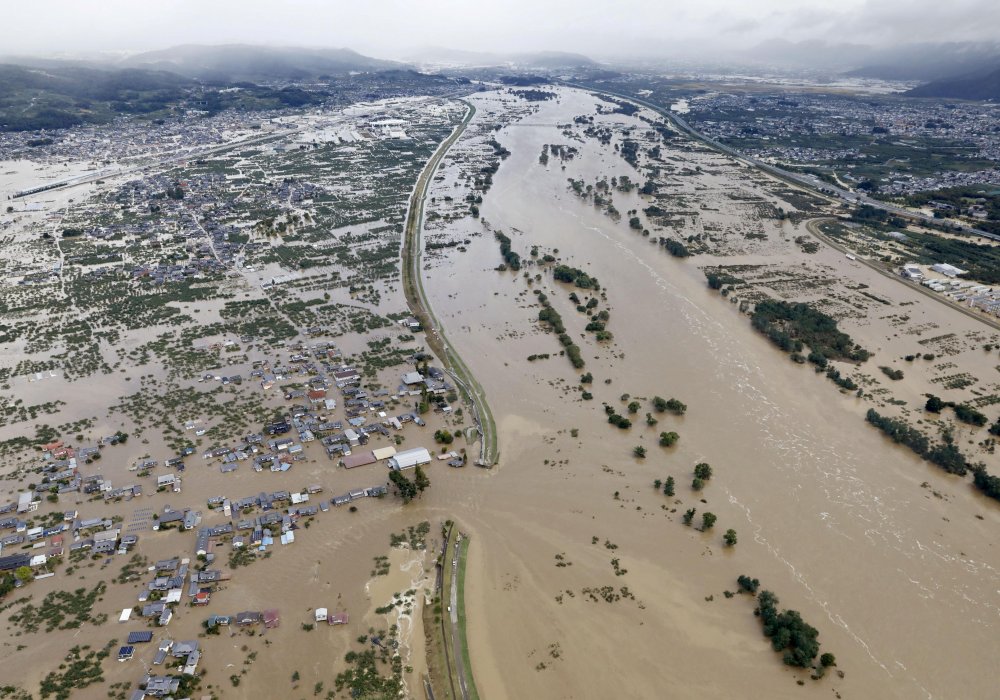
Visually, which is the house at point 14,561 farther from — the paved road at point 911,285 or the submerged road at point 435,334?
the paved road at point 911,285

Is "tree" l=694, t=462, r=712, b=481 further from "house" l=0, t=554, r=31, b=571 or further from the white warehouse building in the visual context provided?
"house" l=0, t=554, r=31, b=571

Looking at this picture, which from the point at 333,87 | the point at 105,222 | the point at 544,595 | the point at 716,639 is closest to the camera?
the point at 716,639

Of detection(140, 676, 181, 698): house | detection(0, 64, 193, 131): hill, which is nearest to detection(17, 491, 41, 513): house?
detection(140, 676, 181, 698): house

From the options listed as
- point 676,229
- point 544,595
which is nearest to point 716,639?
point 544,595

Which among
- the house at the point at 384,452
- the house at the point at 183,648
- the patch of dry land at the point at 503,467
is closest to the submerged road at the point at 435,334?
the patch of dry land at the point at 503,467

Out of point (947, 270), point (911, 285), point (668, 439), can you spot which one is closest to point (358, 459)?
point (668, 439)

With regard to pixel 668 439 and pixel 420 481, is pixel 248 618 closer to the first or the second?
pixel 420 481

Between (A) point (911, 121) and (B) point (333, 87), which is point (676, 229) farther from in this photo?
(B) point (333, 87)
